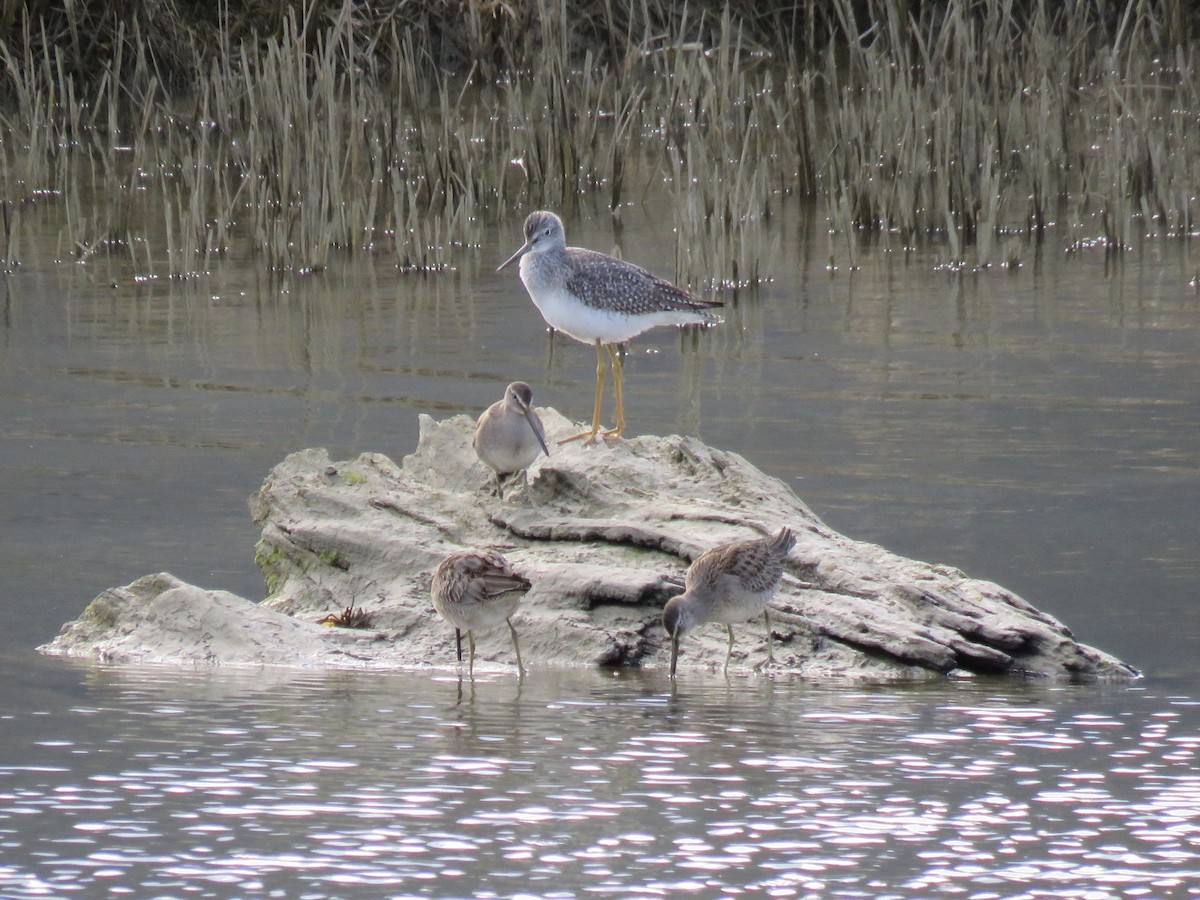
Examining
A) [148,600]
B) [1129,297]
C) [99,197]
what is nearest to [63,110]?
[99,197]

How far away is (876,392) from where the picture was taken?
11.6 meters

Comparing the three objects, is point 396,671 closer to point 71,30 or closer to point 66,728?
point 66,728

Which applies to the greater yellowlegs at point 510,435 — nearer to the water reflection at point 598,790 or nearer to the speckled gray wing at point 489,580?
the speckled gray wing at point 489,580

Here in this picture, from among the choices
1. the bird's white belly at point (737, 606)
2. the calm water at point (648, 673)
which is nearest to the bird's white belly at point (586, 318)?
the calm water at point (648, 673)

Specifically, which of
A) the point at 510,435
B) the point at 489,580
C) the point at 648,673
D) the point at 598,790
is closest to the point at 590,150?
the point at 510,435

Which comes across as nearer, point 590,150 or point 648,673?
point 648,673

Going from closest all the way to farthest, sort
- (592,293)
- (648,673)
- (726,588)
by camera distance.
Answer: (726,588)
(648,673)
(592,293)

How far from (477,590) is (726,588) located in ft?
2.67

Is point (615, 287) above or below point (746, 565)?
above

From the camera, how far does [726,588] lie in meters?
6.72

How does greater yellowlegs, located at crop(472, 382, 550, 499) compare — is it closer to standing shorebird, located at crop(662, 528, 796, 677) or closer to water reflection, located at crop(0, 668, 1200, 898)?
standing shorebird, located at crop(662, 528, 796, 677)

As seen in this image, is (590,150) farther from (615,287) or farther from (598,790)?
(598,790)

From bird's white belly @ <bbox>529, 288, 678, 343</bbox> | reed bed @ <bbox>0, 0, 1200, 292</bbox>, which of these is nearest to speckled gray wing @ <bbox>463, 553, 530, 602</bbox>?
bird's white belly @ <bbox>529, 288, 678, 343</bbox>

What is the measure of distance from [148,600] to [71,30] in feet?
54.7
